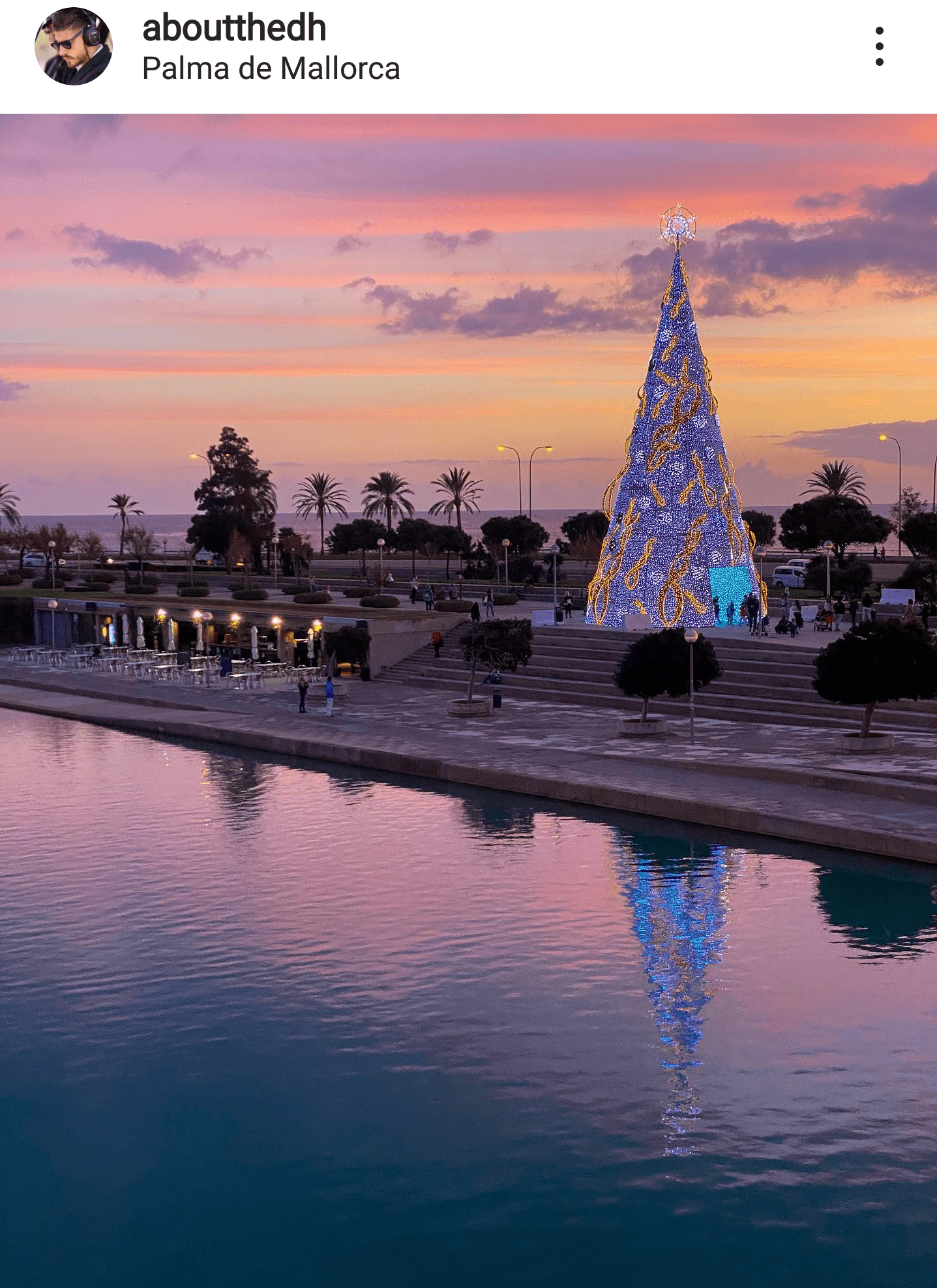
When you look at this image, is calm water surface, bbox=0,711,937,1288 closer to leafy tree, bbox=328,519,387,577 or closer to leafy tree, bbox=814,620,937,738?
leafy tree, bbox=814,620,937,738

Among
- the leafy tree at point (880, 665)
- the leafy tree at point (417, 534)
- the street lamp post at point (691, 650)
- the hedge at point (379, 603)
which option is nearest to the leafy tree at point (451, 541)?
the leafy tree at point (417, 534)

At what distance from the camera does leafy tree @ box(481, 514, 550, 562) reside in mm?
84375

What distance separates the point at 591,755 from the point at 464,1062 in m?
17.0

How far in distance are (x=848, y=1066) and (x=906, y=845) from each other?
325 inches

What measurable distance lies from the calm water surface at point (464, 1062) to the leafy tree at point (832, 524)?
2084 inches

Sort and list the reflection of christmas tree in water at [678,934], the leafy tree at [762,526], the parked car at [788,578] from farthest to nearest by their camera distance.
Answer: the leafy tree at [762,526] → the parked car at [788,578] → the reflection of christmas tree in water at [678,934]

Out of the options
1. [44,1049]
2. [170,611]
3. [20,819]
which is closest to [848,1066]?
[44,1049]

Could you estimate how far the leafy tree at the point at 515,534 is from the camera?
84.4 meters

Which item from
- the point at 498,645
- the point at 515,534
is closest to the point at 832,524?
the point at 515,534

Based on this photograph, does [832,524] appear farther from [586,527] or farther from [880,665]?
[880,665]

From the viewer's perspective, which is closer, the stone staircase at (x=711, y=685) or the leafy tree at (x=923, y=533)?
the stone staircase at (x=711, y=685)
